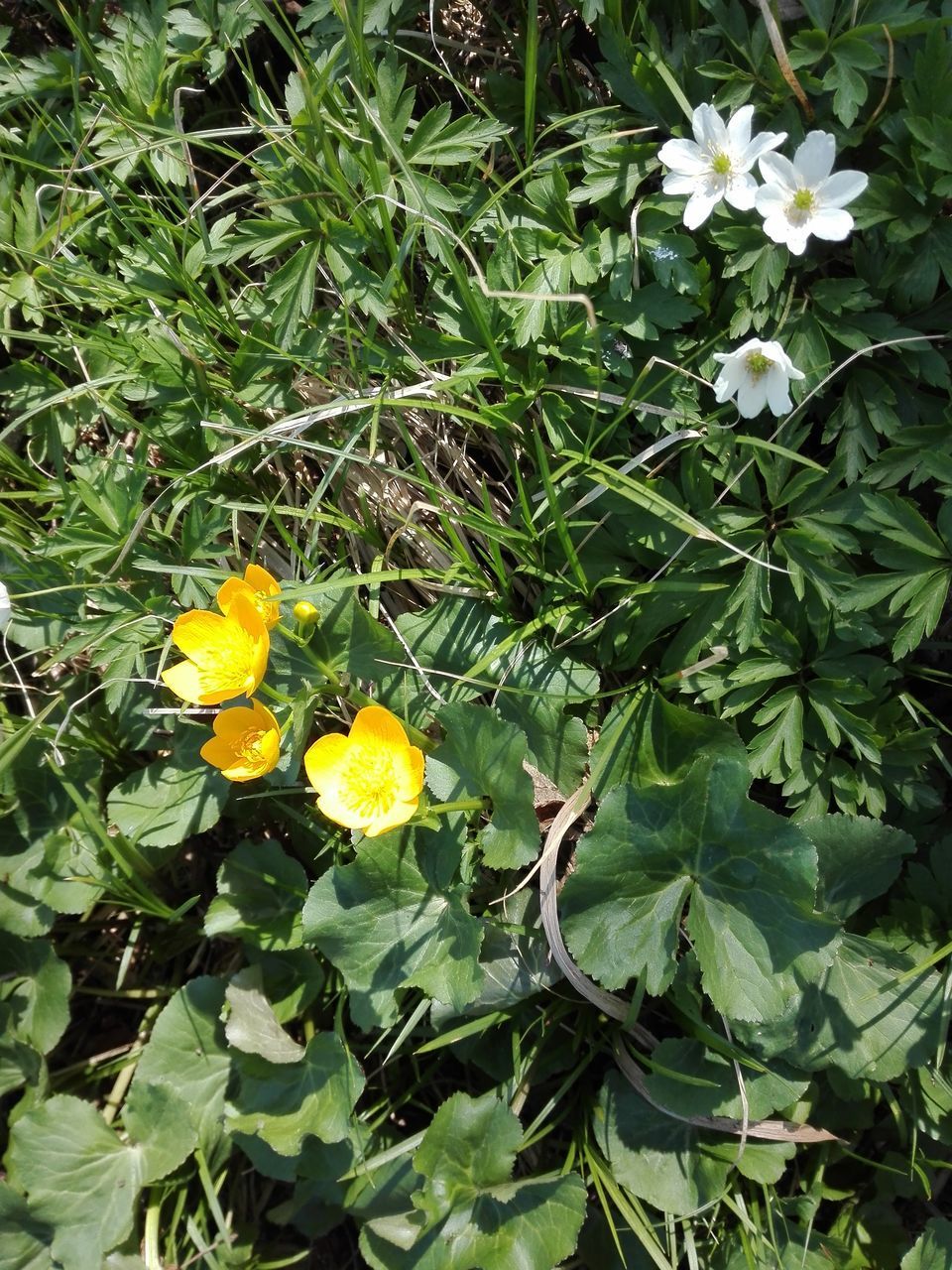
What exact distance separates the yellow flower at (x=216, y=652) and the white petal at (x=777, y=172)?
4.77ft

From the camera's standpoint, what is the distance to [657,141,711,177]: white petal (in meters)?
2.19

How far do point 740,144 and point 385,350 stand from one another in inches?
39.1

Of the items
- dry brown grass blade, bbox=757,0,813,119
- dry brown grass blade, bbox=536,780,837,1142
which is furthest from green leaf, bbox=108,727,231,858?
dry brown grass blade, bbox=757,0,813,119

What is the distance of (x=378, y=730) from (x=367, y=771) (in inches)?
3.7

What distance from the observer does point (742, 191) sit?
216cm

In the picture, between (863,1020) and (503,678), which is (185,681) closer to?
(503,678)

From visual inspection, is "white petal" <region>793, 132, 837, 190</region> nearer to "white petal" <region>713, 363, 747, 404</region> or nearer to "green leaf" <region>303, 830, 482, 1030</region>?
"white petal" <region>713, 363, 747, 404</region>

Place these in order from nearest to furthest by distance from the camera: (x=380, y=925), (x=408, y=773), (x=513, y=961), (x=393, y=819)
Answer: (x=393, y=819) < (x=408, y=773) < (x=380, y=925) < (x=513, y=961)

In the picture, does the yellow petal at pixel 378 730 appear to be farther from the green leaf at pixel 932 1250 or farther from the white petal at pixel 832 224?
the green leaf at pixel 932 1250

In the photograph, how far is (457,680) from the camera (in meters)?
2.49

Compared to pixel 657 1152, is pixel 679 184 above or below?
above

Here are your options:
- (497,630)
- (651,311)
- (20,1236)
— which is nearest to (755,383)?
(651,311)

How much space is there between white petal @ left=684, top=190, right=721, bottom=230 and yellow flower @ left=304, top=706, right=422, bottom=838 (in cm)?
128

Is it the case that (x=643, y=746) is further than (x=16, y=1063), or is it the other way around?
(x=16, y=1063)
